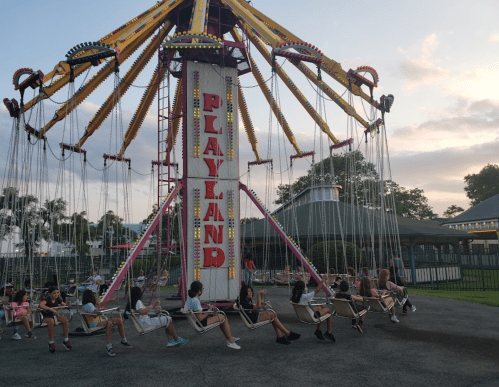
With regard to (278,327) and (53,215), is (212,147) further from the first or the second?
(53,215)

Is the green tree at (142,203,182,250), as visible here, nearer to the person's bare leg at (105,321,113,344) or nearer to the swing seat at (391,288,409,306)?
the person's bare leg at (105,321,113,344)

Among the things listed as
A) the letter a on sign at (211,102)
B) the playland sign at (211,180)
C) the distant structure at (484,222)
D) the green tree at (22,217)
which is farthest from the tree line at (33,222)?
the distant structure at (484,222)

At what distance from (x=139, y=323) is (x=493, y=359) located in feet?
22.2

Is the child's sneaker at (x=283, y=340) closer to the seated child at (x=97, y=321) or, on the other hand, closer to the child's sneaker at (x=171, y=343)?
the child's sneaker at (x=171, y=343)

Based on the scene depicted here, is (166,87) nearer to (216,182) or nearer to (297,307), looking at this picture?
(216,182)

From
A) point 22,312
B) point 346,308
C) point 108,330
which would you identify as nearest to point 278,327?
point 346,308

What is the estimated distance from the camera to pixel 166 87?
15.2 m

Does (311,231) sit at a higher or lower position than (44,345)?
higher

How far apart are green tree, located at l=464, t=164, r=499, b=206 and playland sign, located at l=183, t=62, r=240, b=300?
8607 centimetres

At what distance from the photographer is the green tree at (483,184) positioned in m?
84.9

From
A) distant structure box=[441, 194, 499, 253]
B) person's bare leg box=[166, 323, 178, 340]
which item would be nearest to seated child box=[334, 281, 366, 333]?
person's bare leg box=[166, 323, 178, 340]

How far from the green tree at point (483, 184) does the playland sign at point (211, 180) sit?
86.1 m

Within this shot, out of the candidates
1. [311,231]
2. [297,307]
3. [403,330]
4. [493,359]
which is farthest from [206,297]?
[311,231]

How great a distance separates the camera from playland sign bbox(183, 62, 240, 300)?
1355 centimetres
